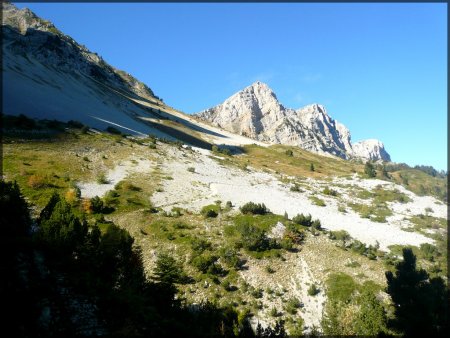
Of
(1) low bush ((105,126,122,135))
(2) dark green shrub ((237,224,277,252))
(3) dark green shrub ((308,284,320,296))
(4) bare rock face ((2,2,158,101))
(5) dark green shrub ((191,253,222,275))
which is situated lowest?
(5) dark green shrub ((191,253,222,275))

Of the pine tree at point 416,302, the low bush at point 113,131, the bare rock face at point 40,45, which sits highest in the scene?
the bare rock face at point 40,45

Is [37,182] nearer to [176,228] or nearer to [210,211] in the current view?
[176,228]

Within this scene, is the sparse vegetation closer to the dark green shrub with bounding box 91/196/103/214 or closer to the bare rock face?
the dark green shrub with bounding box 91/196/103/214

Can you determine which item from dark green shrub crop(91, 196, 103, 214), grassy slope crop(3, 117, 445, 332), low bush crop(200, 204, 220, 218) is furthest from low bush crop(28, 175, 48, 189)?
low bush crop(200, 204, 220, 218)

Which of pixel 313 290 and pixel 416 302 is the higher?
pixel 416 302

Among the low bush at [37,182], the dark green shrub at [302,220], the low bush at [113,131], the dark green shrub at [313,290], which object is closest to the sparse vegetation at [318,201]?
the dark green shrub at [302,220]

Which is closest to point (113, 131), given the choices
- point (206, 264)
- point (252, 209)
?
point (252, 209)

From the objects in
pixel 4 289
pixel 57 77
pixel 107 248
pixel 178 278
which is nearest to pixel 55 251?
pixel 4 289

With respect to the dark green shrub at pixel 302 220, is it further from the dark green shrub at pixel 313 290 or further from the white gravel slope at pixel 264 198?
the dark green shrub at pixel 313 290

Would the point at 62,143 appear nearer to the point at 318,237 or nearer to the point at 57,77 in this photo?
the point at 318,237

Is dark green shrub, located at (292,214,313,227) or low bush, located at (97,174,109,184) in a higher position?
dark green shrub, located at (292,214,313,227)

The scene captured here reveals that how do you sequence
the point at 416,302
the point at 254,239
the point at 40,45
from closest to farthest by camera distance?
the point at 416,302 < the point at 254,239 < the point at 40,45

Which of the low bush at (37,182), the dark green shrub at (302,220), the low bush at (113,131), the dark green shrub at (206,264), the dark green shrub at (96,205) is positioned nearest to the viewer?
the dark green shrub at (206,264)

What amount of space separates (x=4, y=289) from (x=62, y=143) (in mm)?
46092
